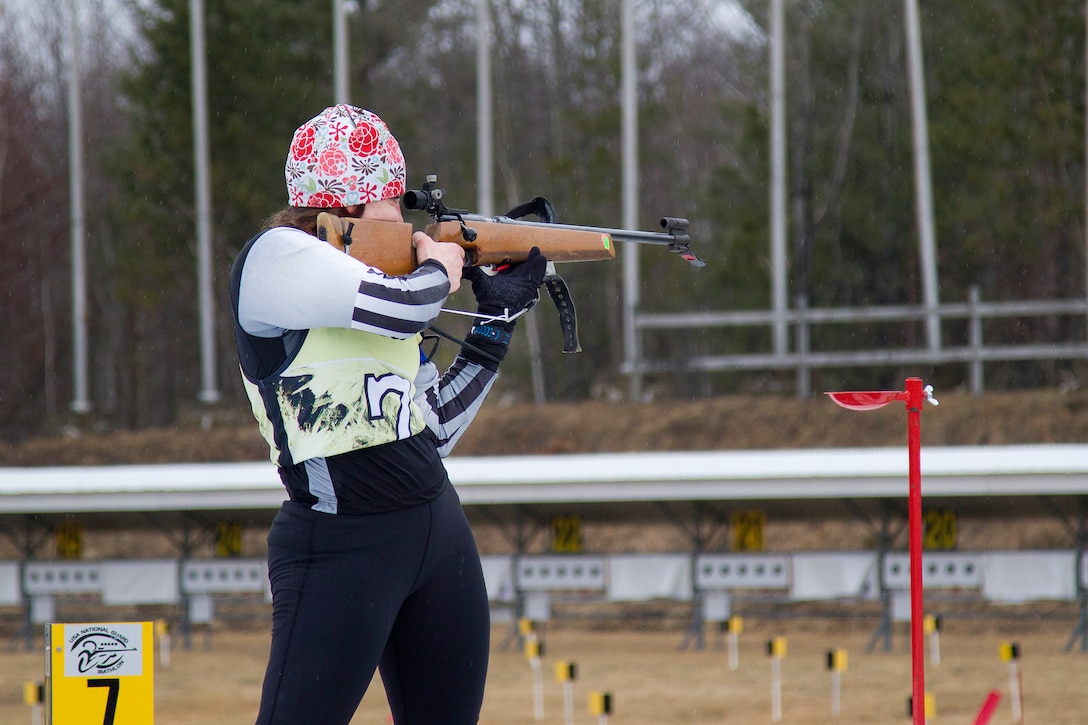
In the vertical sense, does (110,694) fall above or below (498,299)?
below

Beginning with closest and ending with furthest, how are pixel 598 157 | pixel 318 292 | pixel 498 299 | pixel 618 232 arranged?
1. pixel 318 292
2. pixel 498 299
3. pixel 618 232
4. pixel 598 157

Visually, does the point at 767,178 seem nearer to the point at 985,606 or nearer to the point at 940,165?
the point at 940,165

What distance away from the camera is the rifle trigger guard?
132 inches

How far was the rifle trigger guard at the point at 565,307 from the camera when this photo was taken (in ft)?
11.0

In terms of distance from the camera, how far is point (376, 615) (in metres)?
2.71

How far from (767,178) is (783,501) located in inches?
448

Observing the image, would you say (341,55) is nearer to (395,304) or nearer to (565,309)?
(565,309)

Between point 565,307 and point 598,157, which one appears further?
point 598,157

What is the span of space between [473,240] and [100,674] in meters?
1.48

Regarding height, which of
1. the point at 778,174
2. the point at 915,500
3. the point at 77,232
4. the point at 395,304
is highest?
the point at 778,174

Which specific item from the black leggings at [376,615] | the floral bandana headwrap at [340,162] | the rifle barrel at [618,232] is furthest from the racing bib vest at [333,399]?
the rifle barrel at [618,232]

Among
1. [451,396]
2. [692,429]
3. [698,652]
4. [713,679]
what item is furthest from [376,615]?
[692,429]

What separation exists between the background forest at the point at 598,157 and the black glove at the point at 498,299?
747 inches

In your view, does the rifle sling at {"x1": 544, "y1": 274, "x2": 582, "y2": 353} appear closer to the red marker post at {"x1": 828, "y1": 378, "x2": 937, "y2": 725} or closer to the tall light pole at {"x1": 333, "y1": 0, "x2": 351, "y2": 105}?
the red marker post at {"x1": 828, "y1": 378, "x2": 937, "y2": 725}
